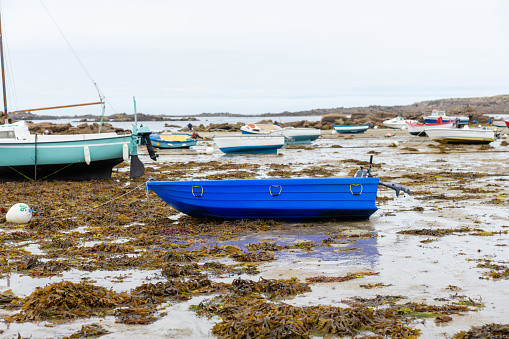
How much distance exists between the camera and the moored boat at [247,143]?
3056 centimetres

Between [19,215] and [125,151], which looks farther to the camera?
[125,151]

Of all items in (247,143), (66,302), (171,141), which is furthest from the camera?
(171,141)


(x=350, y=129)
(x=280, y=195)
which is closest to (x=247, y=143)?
(x=280, y=195)

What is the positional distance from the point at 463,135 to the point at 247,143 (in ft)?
46.6

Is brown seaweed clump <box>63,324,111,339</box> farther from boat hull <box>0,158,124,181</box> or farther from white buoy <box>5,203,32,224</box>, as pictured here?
boat hull <box>0,158,124,181</box>

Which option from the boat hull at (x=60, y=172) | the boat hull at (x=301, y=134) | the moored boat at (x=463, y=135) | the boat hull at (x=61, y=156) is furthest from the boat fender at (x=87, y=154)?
the moored boat at (x=463, y=135)

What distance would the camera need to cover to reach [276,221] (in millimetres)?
10570

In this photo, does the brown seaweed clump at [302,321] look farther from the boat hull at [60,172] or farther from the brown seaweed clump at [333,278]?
the boat hull at [60,172]

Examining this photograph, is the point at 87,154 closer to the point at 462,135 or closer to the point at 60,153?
the point at 60,153

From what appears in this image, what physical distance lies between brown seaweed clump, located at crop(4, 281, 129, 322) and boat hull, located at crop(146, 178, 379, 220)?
4481 mm

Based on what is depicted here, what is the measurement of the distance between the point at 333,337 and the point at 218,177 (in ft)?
46.8

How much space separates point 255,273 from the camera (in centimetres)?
698

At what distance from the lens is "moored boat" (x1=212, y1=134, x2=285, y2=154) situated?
3056cm

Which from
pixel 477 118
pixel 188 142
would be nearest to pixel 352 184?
pixel 188 142
